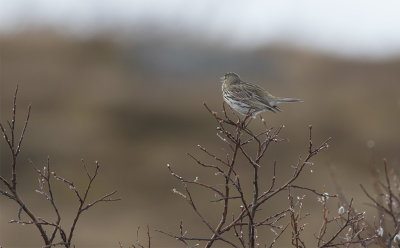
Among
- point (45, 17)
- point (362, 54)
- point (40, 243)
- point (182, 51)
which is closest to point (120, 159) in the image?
point (40, 243)

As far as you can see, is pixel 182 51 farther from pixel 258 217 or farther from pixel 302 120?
pixel 258 217

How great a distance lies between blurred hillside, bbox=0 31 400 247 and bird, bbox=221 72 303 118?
33.9ft

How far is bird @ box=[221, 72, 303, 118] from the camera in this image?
21.6ft

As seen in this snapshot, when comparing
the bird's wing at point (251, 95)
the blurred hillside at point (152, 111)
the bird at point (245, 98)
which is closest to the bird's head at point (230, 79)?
the bird at point (245, 98)

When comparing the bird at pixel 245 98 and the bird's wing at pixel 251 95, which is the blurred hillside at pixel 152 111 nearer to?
the bird at pixel 245 98

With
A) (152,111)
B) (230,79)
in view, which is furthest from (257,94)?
(152,111)

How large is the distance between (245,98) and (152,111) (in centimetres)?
1523

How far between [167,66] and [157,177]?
18.1ft

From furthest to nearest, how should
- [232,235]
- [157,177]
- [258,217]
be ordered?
[157,177] → [258,217] → [232,235]

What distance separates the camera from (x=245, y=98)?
6.77 m

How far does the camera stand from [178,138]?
21109 mm

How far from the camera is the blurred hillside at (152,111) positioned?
766 inches

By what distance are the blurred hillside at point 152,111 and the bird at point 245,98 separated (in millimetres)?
10332

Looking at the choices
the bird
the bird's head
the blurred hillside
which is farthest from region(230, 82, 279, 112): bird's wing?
the blurred hillside
